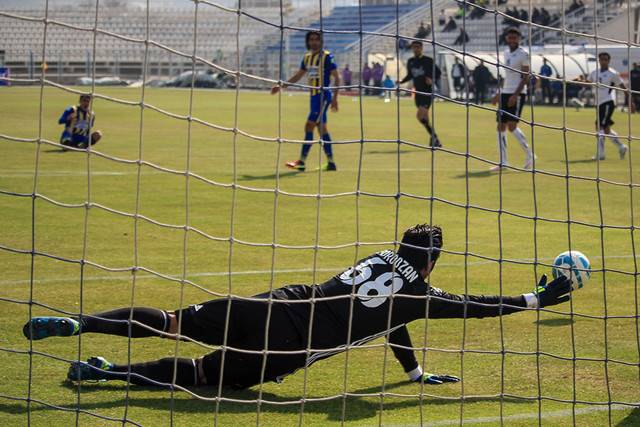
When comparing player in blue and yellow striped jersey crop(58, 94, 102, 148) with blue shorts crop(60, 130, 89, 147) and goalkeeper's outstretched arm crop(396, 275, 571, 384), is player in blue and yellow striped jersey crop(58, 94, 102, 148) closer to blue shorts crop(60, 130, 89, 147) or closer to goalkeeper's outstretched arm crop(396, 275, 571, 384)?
blue shorts crop(60, 130, 89, 147)

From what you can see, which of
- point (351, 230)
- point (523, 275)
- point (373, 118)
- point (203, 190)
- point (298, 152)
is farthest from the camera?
point (373, 118)

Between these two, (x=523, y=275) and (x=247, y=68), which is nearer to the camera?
(x=523, y=275)

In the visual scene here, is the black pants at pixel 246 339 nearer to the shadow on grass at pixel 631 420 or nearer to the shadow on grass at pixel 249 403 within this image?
the shadow on grass at pixel 249 403

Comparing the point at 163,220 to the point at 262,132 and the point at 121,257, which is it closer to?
the point at 121,257

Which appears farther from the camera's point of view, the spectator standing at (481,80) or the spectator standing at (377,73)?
the spectator standing at (377,73)

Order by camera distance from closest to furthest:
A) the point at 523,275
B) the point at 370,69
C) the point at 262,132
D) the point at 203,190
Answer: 1. the point at 523,275
2. the point at 203,190
3. the point at 262,132
4. the point at 370,69

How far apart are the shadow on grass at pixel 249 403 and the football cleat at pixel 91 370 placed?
0.05 metres

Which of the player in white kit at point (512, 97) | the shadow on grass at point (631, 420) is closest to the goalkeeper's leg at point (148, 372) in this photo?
the shadow on grass at point (631, 420)

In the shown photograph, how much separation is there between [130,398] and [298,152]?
14107mm

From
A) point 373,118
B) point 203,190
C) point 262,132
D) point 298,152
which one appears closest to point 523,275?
point 203,190

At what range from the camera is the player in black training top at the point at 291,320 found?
219 inches

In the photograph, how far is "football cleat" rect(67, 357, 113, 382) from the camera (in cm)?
560

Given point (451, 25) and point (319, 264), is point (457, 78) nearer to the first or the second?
point (451, 25)

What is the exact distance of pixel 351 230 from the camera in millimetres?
10703
